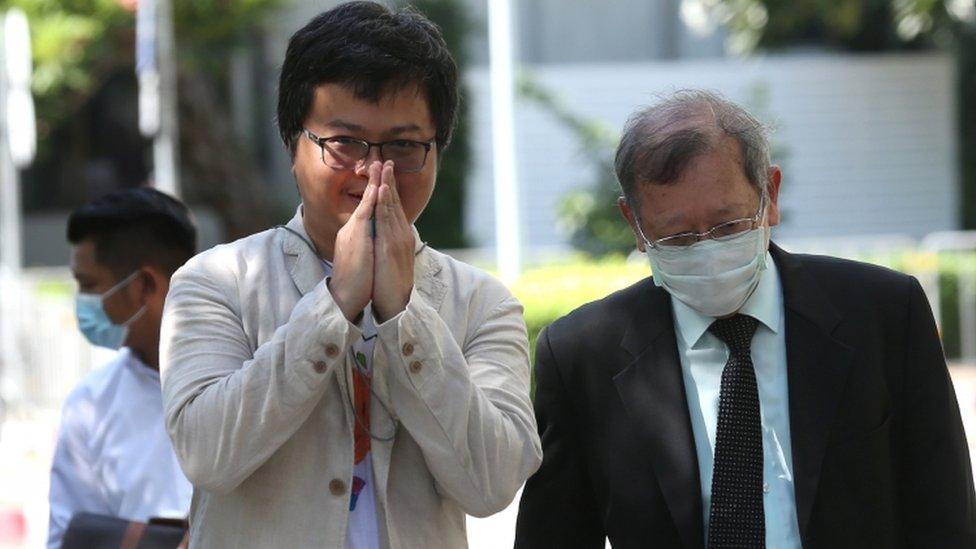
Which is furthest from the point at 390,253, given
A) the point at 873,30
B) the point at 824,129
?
the point at 873,30

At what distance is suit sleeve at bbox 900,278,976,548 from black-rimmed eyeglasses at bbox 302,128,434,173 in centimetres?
106

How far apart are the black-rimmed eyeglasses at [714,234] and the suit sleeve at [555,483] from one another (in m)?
0.38

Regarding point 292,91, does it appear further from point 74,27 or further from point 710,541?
point 74,27

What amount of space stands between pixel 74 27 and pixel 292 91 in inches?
731

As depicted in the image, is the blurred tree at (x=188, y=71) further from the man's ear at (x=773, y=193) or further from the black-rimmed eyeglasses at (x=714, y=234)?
the black-rimmed eyeglasses at (x=714, y=234)

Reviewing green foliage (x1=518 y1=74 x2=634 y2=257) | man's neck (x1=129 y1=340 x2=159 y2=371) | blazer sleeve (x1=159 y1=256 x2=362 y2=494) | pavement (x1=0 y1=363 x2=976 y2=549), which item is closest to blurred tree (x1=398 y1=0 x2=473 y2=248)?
green foliage (x1=518 y1=74 x2=634 y2=257)

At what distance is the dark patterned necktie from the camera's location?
3.00 meters

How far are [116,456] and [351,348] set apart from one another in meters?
1.34

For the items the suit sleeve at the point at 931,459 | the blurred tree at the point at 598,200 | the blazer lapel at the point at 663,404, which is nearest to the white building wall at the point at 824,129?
the blurred tree at the point at 598,200

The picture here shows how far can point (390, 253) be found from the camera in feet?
8.61

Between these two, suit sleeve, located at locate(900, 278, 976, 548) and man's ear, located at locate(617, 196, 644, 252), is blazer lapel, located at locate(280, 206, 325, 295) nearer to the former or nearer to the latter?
man's ear, located at locate(617, 196, 644, 252)

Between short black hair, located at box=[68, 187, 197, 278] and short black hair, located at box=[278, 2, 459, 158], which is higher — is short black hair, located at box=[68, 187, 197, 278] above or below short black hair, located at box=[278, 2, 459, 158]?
below

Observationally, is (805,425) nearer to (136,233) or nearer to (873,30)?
(136,233)

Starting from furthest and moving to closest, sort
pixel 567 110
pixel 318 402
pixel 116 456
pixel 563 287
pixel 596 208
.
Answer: pixel 567 110 < pixel 596 208 < pixel 563 287 < pixel 116 456 < pixel 318 402
